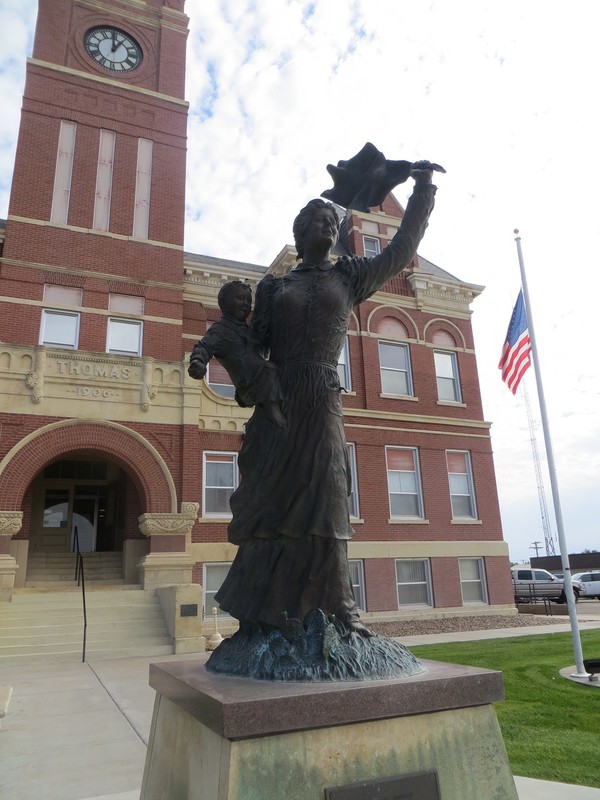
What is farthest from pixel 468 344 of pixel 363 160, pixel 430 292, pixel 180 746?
pixel 180 746

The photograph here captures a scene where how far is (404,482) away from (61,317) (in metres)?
12.3

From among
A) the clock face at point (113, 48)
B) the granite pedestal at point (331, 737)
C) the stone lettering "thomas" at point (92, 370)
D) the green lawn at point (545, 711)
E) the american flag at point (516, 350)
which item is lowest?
the green lawn at point (545, 711)

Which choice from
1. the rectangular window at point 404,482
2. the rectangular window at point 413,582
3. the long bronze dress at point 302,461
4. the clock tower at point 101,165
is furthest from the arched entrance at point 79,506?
the long bronze dress at point 302,461

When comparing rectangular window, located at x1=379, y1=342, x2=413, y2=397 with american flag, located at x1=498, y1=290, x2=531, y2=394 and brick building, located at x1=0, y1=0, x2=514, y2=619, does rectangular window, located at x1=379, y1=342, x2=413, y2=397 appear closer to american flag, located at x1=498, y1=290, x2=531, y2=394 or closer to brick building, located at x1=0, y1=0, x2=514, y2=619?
brick building, located at x1=0, y1=0, x2=514, y2=619

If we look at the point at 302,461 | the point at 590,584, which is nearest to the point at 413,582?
the point at 302,461

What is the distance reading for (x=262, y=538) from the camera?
3.49 m

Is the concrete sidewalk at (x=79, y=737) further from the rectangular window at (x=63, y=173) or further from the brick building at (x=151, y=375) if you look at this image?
the rectangular window at (x=63, y=173)

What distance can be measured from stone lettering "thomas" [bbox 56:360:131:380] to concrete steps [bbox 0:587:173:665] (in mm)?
5646

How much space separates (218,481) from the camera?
60.2 ft

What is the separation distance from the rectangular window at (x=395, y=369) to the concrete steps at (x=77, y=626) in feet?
36.8

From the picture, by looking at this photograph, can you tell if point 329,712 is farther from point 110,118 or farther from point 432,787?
point 110,118

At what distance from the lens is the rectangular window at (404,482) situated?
20.7 m

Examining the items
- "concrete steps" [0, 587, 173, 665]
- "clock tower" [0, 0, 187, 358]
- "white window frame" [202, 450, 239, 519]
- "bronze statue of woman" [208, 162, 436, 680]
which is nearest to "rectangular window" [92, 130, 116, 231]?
"clock tower" [0, 0, 187, 358]

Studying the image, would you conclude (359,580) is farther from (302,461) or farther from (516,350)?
(302,461)
